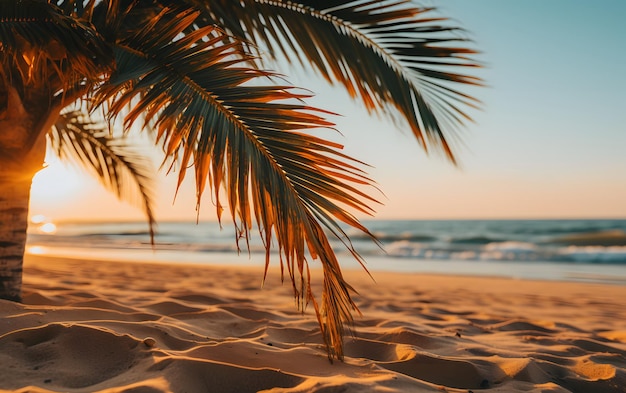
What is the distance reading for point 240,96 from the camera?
2.10 metres

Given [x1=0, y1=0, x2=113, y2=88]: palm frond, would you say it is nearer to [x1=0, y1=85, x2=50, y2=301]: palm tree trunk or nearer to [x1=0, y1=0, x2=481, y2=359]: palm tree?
[x1=0, y1=0, x2=481, y2=359]: palm tree

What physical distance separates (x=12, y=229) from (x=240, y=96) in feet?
5.79

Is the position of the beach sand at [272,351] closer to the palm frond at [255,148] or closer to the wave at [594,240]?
the palm frond at [255,148]

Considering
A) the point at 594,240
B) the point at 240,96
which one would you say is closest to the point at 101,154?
the point at 240,96

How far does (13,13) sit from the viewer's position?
2.23m

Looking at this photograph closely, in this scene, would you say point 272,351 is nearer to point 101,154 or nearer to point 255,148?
point 255,148

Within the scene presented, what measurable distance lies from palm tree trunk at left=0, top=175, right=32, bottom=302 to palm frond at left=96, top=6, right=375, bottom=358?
122cm

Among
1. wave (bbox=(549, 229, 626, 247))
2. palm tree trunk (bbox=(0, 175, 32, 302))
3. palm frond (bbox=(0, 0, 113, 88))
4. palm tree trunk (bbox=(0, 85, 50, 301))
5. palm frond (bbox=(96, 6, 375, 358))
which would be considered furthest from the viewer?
wave (bbox=(549, 229, 626, 247))

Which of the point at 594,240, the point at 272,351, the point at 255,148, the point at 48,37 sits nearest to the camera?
the point at 255,148

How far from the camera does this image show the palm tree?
6.59ft

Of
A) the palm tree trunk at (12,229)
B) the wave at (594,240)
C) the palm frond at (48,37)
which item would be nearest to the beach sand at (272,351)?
the palm tree trunk at (12,229)

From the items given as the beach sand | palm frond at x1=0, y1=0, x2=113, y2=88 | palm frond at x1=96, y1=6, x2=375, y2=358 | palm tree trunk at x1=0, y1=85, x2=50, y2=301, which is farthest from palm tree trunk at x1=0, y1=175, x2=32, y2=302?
palm frond at x1=96, y1=6, x2=375, y2=358

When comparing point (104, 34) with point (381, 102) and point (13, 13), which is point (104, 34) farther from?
point (381, 102)

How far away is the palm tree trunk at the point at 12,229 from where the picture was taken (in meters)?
2.96
